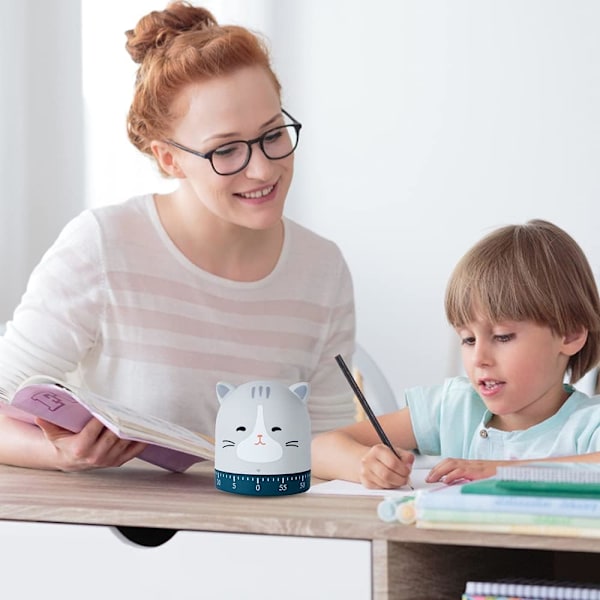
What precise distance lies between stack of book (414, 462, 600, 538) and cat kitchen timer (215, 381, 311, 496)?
0.17 metres

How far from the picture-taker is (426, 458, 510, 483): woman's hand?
1.04m

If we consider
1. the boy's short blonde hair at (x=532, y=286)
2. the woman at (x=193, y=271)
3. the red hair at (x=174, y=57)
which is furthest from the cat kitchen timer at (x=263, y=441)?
the red hair at (x=174, y=57)

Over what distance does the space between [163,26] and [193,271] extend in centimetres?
37

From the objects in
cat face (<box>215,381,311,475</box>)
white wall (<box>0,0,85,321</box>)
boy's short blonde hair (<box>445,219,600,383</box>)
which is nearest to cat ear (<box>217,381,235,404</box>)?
cat face (<box>215,381,311,475</box>)

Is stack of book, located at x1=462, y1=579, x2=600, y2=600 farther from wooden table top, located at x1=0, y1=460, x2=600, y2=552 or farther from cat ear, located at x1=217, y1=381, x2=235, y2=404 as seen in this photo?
cat ear, located at x1=217, y1=381, x2=235, y2=404

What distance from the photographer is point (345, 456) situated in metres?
1.17

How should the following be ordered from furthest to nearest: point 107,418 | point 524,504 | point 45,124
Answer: point 45,124
point 107,418
point 524,504

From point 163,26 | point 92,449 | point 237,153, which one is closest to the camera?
point 92,449

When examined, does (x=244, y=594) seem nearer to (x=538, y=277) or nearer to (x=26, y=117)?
(x=538, y=277)

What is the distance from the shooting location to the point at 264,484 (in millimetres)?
983

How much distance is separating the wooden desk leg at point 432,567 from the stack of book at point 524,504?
0.14ft

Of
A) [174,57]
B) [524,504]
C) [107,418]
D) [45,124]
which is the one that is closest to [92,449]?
[107,418]

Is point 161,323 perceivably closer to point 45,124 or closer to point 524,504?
point 524,504

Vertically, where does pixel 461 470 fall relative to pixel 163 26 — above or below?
below
